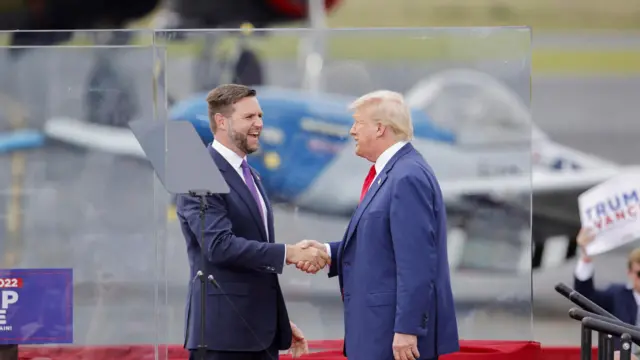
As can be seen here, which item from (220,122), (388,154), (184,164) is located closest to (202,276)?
(184,164)

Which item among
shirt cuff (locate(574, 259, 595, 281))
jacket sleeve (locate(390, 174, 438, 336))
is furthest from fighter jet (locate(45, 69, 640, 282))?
jacket sleeve (locate(390, 174, 438, 336))

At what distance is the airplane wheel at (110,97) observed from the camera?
4.17m

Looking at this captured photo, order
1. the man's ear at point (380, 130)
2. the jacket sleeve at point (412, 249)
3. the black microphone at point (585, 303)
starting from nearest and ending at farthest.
Result: the jacket sleeve at point (412, 249) < the man's ear at point (380, 130) < the black microphone at point (585, 303)

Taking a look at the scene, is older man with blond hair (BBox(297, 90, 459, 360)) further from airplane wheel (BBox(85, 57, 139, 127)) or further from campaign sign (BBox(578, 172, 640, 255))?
campaign sign (BBox(578, 172, 640, 255))

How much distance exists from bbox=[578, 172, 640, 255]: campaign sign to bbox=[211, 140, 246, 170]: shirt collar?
1.54 metres

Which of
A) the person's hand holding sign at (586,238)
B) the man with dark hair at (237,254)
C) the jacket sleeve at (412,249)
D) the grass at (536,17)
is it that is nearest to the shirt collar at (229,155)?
the man with dark hair at (237,254)

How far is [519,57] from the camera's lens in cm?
488

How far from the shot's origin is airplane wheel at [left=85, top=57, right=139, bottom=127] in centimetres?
417

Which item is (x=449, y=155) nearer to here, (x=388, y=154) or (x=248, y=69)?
(x=248, y=69)

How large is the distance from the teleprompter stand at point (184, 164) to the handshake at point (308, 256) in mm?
281

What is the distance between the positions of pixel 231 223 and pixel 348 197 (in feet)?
3.83

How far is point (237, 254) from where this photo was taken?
3895 mm

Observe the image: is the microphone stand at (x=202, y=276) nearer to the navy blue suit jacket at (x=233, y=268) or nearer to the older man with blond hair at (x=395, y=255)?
the navy blue suit jacket at (x=233, y=268)

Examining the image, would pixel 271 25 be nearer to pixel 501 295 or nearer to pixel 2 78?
pixel 501 295
